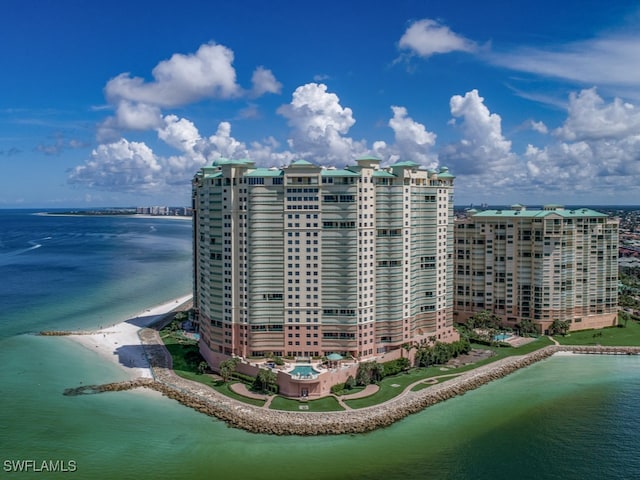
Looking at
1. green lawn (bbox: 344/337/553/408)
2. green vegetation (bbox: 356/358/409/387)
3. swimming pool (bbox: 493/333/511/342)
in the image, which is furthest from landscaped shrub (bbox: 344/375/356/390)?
swimming pool (bbox: 493/333/511/342)

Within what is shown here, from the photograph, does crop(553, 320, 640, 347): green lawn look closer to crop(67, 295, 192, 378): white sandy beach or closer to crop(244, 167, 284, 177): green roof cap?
crop(244, 167, 284, 177): green roof cap

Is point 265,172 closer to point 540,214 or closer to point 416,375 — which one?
point 416,375

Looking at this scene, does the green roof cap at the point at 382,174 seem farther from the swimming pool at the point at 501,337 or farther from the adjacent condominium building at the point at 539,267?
the swimming pool at the point at 501,337

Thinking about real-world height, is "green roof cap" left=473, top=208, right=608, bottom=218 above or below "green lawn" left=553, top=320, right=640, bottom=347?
above

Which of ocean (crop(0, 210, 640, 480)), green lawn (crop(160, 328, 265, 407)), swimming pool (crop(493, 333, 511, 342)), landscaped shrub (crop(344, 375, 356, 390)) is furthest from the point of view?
swimming pool (crop(493, 333, 511, 342))

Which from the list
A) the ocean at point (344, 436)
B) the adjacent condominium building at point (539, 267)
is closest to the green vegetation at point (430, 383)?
the ocean at point (344, 436)

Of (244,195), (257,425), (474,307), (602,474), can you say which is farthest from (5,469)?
(474,307)
